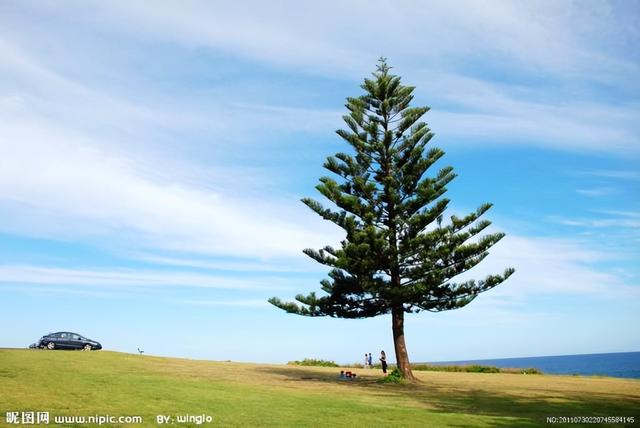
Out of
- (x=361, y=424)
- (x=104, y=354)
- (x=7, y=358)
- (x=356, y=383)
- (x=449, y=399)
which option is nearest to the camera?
(x=361, y=424)

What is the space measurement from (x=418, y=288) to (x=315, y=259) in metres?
5.22

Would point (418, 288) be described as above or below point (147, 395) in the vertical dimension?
above

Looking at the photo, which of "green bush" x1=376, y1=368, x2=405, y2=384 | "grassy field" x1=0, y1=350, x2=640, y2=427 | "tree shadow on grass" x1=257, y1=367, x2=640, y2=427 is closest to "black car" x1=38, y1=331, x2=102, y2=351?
"grassy field" x1=0, y1=350, x2=640, y2=427

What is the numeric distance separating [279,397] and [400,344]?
1006 centimetres

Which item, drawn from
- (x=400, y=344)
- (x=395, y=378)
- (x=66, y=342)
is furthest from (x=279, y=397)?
(x=66, y=342)

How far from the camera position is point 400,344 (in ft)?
81.0

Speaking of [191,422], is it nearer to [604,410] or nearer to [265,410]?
[265,410]

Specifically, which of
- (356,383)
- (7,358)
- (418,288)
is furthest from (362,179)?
(7,358)

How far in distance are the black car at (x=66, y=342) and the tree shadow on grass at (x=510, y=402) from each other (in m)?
15.0

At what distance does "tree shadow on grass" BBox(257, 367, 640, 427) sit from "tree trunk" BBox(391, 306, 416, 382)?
1.23m

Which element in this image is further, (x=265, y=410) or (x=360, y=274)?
(x=360, y=274)

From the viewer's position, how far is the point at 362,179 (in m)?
25.0

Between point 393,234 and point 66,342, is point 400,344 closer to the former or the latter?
point 393,234

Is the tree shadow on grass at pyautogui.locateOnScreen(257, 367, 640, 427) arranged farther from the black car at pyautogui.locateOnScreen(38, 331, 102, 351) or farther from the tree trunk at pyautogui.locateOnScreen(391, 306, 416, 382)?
the black car at pyautogui.locateOnScreen(38, 331, 102, 351)
